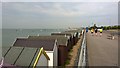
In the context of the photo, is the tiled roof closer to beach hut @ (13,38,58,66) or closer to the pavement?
beach hut @ (13,38,58,66)

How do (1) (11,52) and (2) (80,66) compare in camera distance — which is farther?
(1) (11,52)

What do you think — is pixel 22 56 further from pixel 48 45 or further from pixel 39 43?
pixel 39 43

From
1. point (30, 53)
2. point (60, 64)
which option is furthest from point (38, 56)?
point (60, 64)

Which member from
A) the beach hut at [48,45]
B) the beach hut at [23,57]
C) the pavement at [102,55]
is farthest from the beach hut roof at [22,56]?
the beach hut at [48,45]

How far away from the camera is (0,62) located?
3.91 meters

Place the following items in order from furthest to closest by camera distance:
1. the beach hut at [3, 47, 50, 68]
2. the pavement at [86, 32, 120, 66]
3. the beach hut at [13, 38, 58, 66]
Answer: the beach hut at [13, 38, 58, 66] < the pavement at [86, 32, 120, 66] < the beach hut at [3, 47, 50, 68]

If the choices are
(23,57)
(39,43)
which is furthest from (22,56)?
(39,43)

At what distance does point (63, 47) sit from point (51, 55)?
4.25 meters

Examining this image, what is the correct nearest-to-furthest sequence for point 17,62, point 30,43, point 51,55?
point 17,62 < point 51,55 < point 30,43

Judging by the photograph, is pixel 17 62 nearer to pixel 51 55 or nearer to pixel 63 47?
pixel 51 55

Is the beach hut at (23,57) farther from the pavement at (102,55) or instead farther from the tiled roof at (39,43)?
the tiled roof at (39,43)

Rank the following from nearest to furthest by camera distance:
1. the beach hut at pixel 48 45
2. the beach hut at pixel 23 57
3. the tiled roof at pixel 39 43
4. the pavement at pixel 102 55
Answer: the beach hut at pixel 23 57
the pavement at pixel 102 55
the beach hut at pixel 48 45
the tiled roof at pixel 39 43

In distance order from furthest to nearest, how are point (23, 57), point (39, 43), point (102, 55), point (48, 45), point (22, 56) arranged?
point (39, 43) < point (48, 45) < point (102, 55) < point (22, 56) < point (23, 57)

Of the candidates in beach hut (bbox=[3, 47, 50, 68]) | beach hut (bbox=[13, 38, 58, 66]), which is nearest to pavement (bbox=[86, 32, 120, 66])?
beach hut (bbox=[13, 38, 58, 66])
